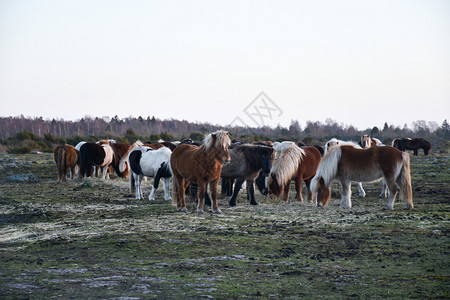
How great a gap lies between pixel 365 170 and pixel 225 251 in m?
4.95

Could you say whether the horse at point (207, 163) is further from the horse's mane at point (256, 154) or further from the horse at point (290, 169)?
the horse at point (290, 169)

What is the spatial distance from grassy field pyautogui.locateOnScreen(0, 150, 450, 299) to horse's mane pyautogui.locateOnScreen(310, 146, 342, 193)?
2.06 feet

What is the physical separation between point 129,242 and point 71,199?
21.2ft

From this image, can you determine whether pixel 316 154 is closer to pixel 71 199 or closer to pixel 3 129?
pixel 71 199

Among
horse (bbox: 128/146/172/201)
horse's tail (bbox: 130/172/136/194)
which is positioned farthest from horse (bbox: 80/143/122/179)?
horse (bbox: 128/146/172/201)

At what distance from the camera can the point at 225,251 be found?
22.0 ft

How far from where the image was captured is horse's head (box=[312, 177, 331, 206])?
11.1 m

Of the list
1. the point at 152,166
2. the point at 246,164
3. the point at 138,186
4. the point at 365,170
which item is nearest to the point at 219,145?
the point at 246,164

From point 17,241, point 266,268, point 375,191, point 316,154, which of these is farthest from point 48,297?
point 375,191

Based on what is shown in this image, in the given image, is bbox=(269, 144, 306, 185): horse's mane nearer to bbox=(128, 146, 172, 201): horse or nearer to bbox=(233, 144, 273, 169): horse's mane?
bbox=(233, 144, 273, 169): horse's mane

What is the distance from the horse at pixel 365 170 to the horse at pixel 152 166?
395cm

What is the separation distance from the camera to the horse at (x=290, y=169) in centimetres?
1197

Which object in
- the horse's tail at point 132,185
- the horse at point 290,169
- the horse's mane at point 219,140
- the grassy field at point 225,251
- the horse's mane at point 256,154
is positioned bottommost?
the grassy field at point 225,251

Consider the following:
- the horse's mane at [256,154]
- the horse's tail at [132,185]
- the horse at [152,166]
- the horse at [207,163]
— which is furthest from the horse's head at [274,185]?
the horse's tail at [132,185]
